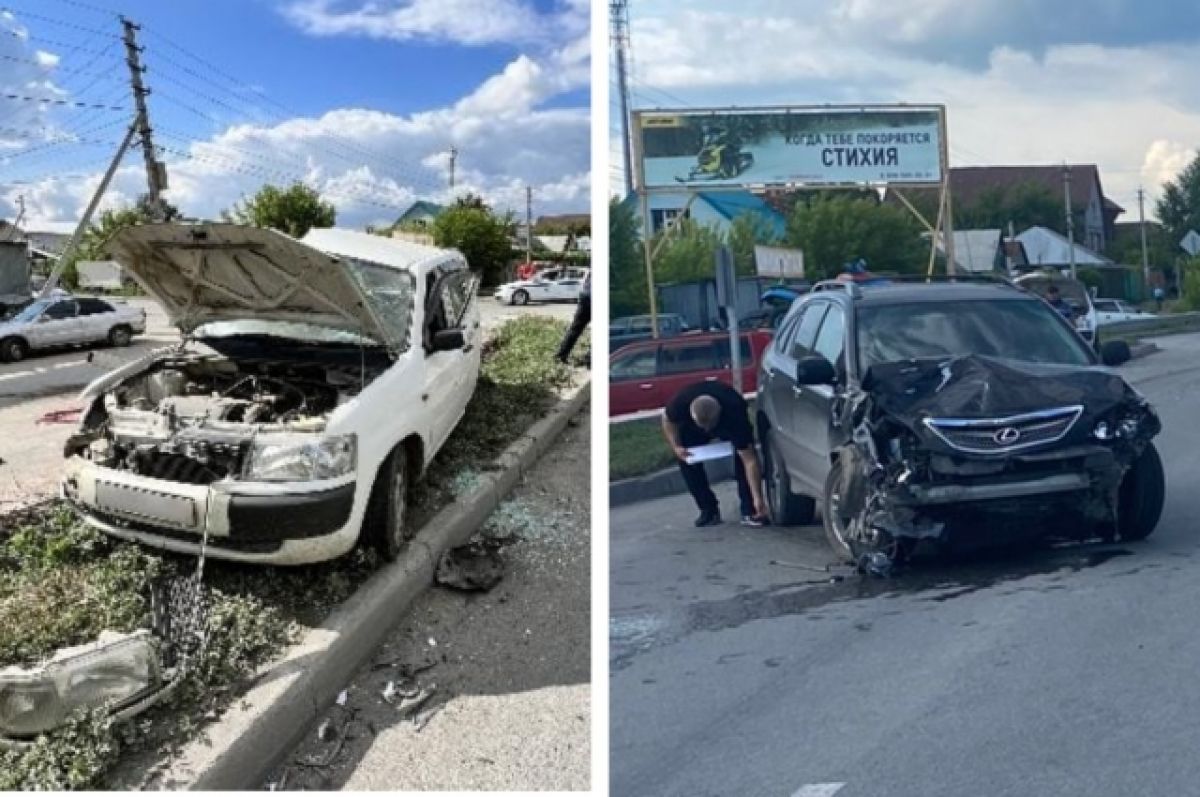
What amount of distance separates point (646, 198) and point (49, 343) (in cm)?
1286

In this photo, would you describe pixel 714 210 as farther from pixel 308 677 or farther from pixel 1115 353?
pixel 308 677

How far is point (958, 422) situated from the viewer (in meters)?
2.30

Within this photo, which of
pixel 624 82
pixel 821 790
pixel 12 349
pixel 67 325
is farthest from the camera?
pixel 67 325

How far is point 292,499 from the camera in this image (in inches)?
134

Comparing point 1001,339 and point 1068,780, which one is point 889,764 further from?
point 1001,339

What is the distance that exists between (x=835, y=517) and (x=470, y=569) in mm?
1919

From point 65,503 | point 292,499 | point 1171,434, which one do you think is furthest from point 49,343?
point 1171,434

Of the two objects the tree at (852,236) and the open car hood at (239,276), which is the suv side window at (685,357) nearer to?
the tree at (852,236)

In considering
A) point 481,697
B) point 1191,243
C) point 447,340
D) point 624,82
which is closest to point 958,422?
point 1191,243

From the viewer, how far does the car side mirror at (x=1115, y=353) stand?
2.40 metres

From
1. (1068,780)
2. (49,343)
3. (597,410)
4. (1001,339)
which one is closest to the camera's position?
(1068,780)

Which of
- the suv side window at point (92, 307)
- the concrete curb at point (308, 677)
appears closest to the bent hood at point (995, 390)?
the concrete curb at point (308, 677)

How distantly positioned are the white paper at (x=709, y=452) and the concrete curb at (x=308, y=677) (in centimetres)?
135

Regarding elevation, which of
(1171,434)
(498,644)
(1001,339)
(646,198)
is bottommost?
(498,644)
